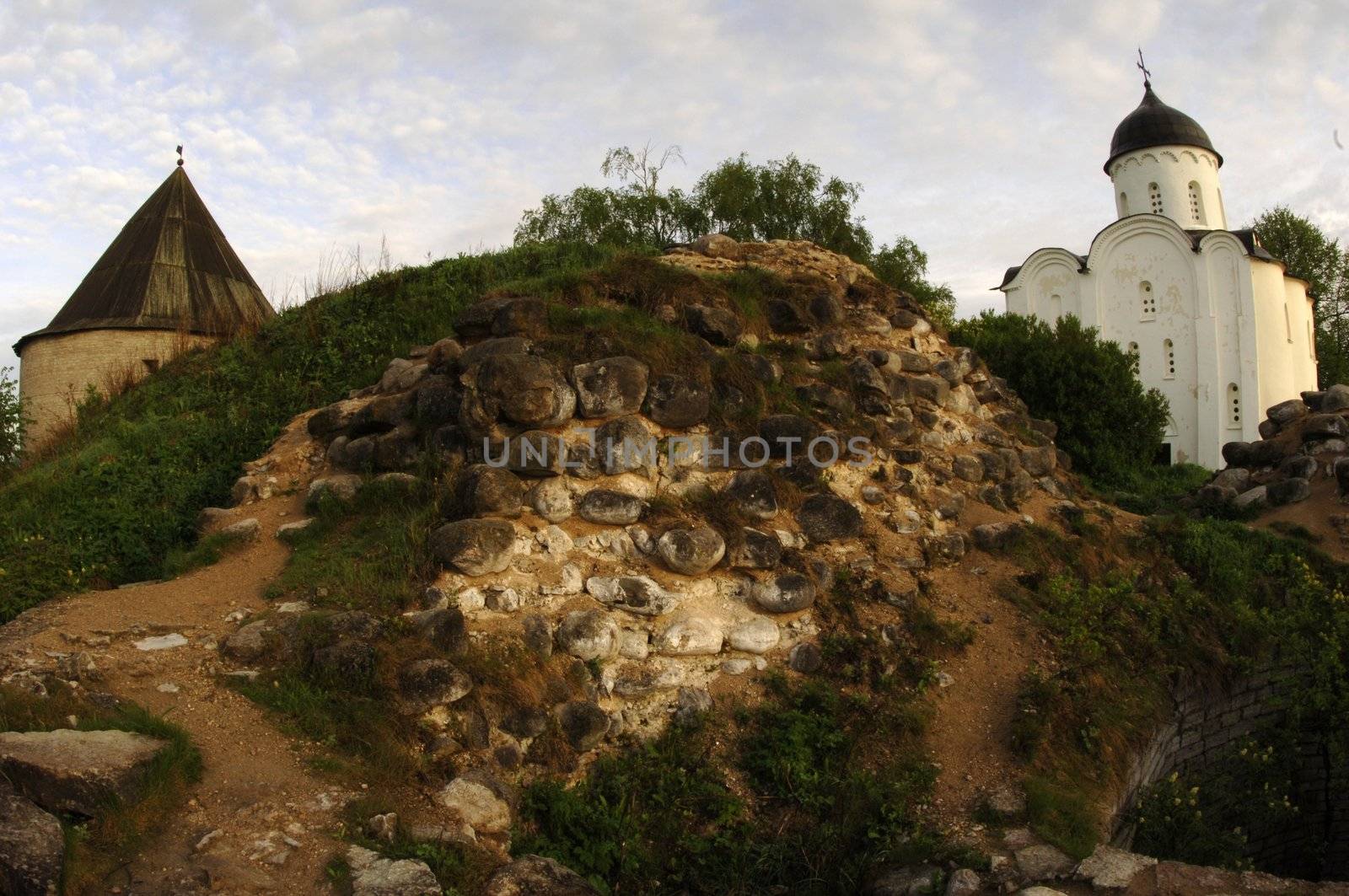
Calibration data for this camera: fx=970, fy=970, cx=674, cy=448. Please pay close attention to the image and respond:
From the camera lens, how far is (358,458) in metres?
7.04

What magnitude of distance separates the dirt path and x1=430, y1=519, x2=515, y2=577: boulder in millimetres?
1135

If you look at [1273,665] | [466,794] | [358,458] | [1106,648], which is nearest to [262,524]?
[358,458]

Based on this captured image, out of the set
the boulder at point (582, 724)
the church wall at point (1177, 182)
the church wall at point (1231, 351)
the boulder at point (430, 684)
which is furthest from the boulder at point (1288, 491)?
the church wall at point (1177, 182)

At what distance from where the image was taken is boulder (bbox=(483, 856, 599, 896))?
398 cm

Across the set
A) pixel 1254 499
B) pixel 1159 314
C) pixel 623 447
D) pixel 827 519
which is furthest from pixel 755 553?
pixel 1159 314

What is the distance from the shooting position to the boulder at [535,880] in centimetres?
398

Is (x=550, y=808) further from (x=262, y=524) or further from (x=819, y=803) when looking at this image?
(x=262, y=524)

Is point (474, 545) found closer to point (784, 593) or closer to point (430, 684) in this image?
point (430, 684)

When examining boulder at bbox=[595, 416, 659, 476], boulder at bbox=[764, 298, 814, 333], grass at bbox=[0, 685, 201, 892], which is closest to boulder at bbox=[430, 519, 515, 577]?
boulder at bbox=[595, 416, 659, 476]

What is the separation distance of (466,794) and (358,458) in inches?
127

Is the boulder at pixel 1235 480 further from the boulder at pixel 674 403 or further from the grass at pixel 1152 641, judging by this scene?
the boulder at pixel 674 403

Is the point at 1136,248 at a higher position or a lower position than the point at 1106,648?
higher

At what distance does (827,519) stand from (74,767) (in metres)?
4.45

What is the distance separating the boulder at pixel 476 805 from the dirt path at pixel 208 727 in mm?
524
